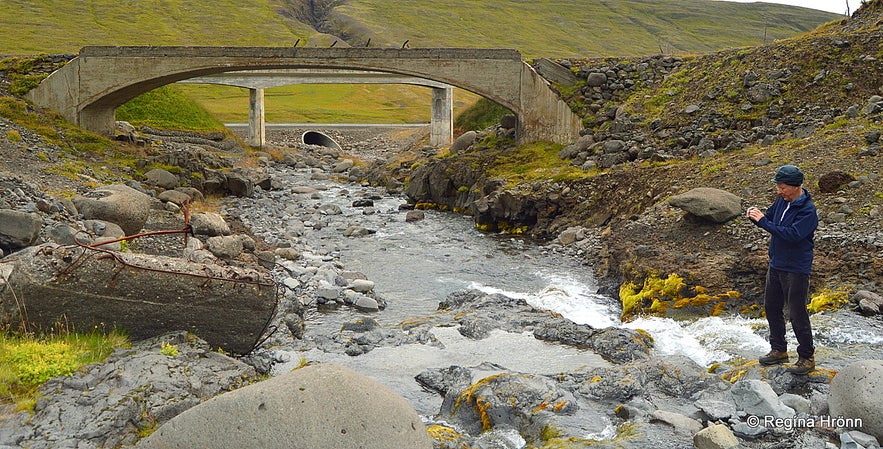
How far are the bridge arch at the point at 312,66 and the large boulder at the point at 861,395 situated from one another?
3010 cm

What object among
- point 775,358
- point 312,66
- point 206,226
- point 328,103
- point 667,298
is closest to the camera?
point 775,358

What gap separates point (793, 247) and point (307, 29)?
172 metres

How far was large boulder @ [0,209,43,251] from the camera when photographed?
15609 millimetres

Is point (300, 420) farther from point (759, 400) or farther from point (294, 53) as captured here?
point (294, 53)

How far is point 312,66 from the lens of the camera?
133ft

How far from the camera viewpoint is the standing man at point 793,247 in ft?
35.0

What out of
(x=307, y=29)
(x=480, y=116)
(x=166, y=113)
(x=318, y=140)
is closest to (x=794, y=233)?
(x=480, y=116)

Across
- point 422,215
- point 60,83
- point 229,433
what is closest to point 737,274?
point 229,433

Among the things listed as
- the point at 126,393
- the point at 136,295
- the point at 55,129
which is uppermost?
the point at 55,129

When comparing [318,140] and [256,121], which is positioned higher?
[256,121]

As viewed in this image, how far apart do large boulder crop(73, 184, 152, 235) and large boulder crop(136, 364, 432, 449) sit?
14526mm

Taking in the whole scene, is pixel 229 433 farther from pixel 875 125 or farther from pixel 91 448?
pixel 875 125

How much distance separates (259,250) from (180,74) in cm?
2014

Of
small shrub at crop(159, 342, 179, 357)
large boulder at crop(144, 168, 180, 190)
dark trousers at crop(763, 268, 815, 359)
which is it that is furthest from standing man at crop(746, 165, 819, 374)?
large boulder at crop(144, 168, 180, 190)
